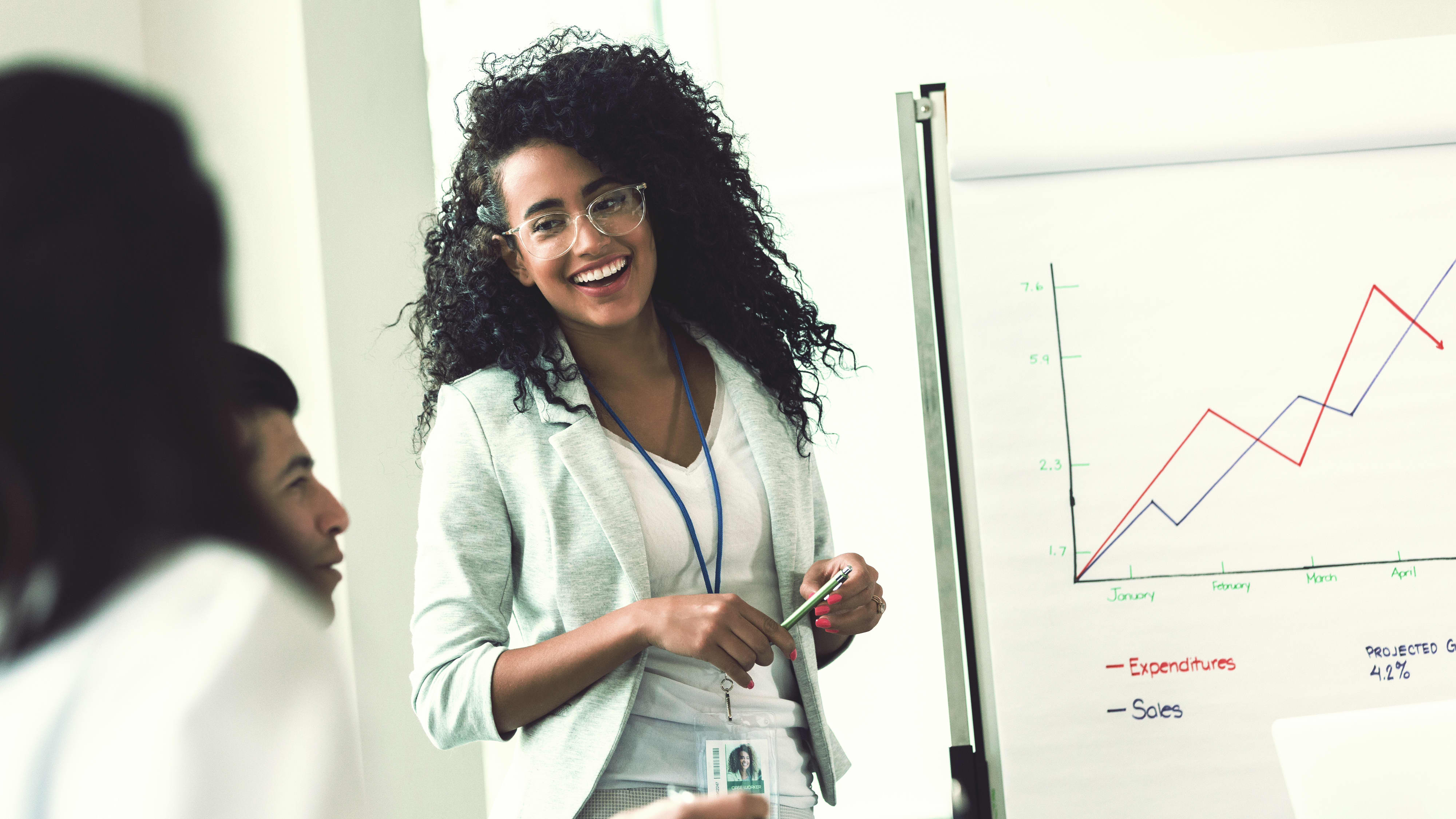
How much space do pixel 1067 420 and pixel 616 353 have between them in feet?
2.34

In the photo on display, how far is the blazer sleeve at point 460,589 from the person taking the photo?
4.11ft

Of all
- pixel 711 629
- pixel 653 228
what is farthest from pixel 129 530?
pixel 653 228

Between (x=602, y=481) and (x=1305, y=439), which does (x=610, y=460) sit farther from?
(x=1305, y=439)

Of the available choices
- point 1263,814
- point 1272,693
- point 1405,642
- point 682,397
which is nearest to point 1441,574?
point 1405,642

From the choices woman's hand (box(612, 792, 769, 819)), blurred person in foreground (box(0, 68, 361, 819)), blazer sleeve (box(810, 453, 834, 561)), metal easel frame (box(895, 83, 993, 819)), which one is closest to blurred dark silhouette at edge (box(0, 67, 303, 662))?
blurred person in foreground (box(0, 68, 361, 819))

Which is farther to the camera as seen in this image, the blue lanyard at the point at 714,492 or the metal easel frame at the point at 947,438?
the metal easel frame at the point at 947,438

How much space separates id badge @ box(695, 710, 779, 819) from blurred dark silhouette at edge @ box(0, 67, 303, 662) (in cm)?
78

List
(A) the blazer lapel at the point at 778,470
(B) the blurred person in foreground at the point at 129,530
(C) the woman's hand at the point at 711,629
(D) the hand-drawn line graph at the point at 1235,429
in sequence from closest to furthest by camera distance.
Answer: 1. (B) the blurred person in foreground at the point at 129,530
2. (C) the woman's hand at the point at 711,629
3. (A) the blazer lapel at the point at 778,470
4. (D) the hand-drawn line graph at the point at 1235,429

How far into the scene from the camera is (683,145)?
158 cm

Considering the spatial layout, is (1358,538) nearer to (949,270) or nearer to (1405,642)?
(1405,642)

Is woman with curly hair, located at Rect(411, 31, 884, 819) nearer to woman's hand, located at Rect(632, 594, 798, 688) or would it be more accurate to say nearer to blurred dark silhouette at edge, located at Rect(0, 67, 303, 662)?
woman's hand, located at Rect(632, 594, 798, 688)

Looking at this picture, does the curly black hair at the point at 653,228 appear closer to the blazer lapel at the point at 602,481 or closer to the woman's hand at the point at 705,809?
the blazer lapel at the point at 602,481

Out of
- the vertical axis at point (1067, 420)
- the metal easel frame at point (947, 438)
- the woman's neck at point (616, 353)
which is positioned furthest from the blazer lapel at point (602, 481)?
the vertical axis at point (1067, 420)

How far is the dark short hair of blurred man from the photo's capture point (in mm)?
529
